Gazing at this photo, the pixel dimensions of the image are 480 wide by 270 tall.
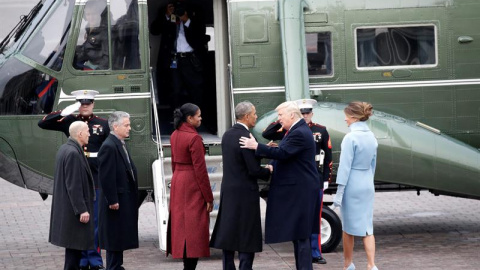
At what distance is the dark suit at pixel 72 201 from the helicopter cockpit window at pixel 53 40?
8.65 ft

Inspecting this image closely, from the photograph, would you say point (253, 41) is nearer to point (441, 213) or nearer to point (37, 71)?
point (37, 71)

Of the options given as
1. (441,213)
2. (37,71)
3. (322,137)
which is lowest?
(441,213)

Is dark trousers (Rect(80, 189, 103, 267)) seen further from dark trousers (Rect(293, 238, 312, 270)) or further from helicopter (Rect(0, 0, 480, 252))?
dark trousers (Rect(293, 238, 312, 270))

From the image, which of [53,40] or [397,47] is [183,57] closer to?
[53,40]

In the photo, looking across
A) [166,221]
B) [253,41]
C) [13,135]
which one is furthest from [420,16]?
[13,135]

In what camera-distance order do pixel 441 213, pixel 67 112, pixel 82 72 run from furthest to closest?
pixel 441 213 → pixel 82 72 → pixel 67 112

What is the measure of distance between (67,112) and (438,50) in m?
4.41

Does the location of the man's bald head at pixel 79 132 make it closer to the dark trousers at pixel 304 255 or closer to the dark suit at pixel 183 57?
the dark trousers at pixel 304 255

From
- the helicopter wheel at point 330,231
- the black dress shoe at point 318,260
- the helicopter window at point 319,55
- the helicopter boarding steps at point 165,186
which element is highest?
the helicopter window at point 319,55

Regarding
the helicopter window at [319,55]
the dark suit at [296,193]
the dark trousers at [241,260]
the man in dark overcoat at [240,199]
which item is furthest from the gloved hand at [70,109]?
the helicopter window at [319,55]

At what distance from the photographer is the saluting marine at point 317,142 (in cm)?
1175

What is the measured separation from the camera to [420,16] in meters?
13.1

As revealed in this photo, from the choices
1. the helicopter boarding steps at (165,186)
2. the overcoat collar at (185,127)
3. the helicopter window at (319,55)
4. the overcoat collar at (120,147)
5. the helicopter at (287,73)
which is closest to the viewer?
the overcoat collar at (185,127)

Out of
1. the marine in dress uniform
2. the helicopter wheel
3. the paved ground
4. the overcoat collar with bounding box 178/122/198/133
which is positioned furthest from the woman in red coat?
the helicopter wheel
